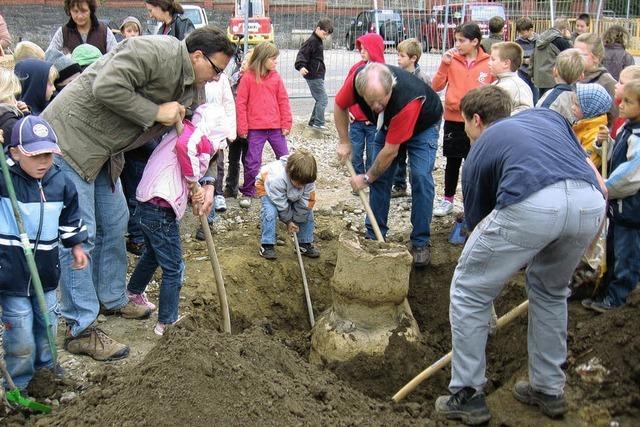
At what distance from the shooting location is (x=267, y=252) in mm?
6488

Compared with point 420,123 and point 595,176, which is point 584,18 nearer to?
point 420,123

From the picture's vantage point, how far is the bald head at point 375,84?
16.9 feet

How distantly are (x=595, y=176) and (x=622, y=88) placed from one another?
1.42 meters

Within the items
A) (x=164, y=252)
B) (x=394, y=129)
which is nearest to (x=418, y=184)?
(x=394, y=129)

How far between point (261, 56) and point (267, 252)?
7.61 feet

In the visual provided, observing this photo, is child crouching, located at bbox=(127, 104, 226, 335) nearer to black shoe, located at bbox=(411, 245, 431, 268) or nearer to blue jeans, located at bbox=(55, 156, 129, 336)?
blue jeans, located at bbox=(55, 156, 129, 336)

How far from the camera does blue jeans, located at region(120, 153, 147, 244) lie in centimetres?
566

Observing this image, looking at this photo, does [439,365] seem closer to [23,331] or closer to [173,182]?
[173,182]

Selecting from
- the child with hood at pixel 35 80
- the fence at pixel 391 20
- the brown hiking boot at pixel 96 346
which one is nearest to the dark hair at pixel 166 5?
the child with hood at pixel 35 80

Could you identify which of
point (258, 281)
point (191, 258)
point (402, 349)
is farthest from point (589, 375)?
point (191, 258)

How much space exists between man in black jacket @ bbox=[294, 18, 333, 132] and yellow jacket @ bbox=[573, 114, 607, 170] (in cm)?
579

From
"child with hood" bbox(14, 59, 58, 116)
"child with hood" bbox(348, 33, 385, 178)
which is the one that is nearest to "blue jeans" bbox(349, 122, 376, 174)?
"child with hood" bbox(348, 33, 385, 178)

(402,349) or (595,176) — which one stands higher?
(595,176)

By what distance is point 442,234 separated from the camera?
6.90 m
